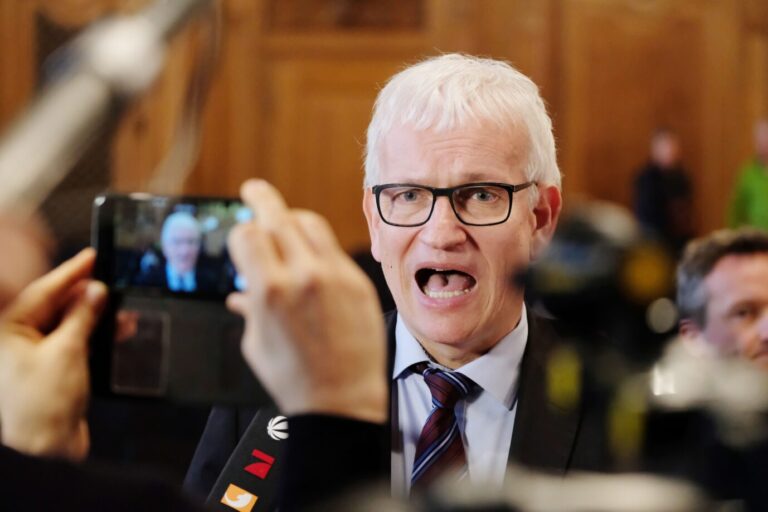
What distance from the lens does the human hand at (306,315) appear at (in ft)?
2.02

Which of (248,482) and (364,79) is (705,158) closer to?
(364,79)

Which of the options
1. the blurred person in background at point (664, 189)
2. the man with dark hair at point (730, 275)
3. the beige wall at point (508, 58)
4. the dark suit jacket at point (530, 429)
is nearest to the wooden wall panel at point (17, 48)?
the beige wall at point (508, 58)

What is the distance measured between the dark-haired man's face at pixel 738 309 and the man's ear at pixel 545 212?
264 mm

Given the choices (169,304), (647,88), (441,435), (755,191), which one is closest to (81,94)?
(169,304)

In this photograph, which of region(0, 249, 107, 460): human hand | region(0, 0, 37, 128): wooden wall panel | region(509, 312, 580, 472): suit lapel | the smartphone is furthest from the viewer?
region(0, 0, 37, 128): wooden wall panel

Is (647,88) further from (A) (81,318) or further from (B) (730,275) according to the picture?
(A) (81,318)

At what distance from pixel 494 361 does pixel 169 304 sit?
26.7 inches

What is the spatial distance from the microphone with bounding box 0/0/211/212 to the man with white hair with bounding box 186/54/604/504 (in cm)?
94

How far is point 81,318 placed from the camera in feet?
2.64

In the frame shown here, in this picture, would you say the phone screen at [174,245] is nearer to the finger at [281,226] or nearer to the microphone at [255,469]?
the finger at [281,226]

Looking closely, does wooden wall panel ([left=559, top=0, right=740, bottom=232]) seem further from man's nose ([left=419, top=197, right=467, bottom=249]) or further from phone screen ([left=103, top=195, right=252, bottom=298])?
phone screen ([left=103, top=195, right=252, bottom=298])

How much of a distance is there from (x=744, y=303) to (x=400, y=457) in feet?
1.68

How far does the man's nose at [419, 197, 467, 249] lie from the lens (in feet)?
5.00

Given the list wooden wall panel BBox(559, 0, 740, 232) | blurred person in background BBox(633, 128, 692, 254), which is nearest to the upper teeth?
blurred person in background BBox(633, 128, 692, 254)
